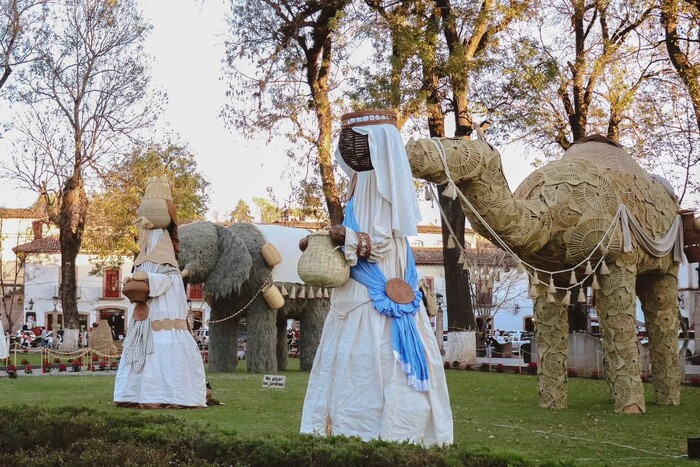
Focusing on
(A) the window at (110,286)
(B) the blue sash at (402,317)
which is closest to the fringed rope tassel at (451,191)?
(B) the blue sash at (402,317)

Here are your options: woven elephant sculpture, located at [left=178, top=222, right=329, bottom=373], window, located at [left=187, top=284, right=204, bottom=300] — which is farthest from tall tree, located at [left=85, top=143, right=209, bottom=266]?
window, located at [left=187, top=284, right=204, bottom=300]

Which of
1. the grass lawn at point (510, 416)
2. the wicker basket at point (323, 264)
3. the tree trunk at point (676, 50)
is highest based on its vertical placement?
the tree trunk at point (676, 50)

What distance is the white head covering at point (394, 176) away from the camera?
8523mm

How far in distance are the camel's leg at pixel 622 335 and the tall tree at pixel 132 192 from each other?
19287mm

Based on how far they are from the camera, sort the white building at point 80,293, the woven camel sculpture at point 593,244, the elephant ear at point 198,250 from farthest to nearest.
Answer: the white building at point 80,293 < the elephant ear at point 198,250 < the woven camel sculpture at point 593,244

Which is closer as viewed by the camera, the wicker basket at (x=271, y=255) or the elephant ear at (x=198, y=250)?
the elephant ear at (x=198, y=250)

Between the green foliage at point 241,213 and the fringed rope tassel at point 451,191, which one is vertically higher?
the green foliage at point 241,213

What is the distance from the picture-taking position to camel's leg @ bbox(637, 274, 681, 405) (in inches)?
573

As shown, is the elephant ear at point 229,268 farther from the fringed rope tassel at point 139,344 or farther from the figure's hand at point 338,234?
the figure's hand at point 338,234

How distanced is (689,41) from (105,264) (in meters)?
26.4

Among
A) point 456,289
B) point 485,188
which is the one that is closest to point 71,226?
point 456,289

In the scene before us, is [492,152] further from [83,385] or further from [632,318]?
[83,385]

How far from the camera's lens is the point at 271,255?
20281 mm

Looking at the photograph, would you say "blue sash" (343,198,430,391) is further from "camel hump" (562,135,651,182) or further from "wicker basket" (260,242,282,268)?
"wicker basket" (260,242,282,268)
